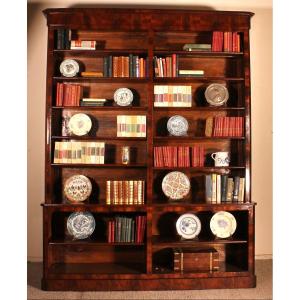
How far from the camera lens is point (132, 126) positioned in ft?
13.8

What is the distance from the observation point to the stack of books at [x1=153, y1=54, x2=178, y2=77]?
13.7 feet

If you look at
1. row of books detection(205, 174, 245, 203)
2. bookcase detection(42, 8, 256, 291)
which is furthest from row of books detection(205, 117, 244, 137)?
row of books detection(205, 174, 245, 203)

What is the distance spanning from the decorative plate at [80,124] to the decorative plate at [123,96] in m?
0.35

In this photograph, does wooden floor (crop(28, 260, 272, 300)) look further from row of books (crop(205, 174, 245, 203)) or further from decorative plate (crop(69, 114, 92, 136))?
decorative plate (crop(69, 114, 92, 136))

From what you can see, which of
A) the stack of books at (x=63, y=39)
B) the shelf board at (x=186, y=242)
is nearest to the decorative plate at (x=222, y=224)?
the shelf board at (x=186, y=242)

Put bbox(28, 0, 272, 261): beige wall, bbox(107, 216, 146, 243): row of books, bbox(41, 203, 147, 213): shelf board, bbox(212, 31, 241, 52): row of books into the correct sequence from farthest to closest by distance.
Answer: bbox(28, 0, 272, 261): beige wall → bbox(212, 31, 241, 52): row of books → bbox(107, 216, 146, 243): row of books → bbox(41, 203, 147, 213): shelf board

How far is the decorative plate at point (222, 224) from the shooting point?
4184 millimetres

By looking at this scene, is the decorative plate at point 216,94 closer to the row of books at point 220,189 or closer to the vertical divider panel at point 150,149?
the vertical divider panel at point 150,149

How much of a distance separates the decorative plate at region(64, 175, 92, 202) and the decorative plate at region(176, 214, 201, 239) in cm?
94

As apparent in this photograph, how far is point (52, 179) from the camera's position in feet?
13.5
